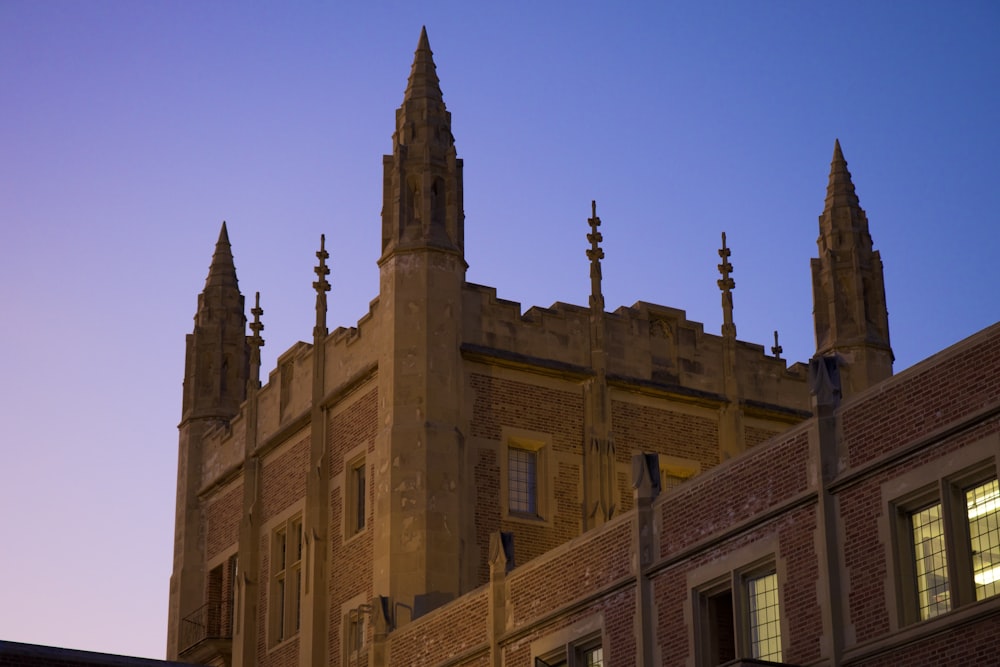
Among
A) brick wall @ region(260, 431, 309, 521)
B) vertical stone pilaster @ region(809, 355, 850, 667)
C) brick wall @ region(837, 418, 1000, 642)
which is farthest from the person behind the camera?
brick wall @ region(260, 431, 309, 521)

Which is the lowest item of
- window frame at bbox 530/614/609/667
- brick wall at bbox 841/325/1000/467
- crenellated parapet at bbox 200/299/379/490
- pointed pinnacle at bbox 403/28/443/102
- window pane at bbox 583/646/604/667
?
window pane at bbox 583/646/604/667

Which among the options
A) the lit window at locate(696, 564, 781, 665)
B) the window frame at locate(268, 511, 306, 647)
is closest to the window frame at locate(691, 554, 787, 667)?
the lit window at locate(696, 564, 781, 665)

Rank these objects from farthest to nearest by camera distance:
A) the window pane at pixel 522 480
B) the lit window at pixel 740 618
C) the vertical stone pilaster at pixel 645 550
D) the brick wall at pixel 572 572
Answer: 1. the window pane at pixel 522 480
2. the brick wall at pixel 572 572
3. the vertical stone pilaster at pixel 645 550
4. the lit window at pixel 740 618

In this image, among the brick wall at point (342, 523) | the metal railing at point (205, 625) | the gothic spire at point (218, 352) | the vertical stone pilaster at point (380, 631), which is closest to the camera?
the vertical stone pilaster at point (380, 631)

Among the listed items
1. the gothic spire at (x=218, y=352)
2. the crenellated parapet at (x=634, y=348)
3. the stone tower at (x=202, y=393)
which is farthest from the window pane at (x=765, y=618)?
the gothic spire at (x=218, y=352)

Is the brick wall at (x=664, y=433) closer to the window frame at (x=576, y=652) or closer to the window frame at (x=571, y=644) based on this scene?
the window frame at (x=571, y=644)

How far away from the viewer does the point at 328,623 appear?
136 ft

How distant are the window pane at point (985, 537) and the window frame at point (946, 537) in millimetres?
67

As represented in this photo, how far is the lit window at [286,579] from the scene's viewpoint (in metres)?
43.1

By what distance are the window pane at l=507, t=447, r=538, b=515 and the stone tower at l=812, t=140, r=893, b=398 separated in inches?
313

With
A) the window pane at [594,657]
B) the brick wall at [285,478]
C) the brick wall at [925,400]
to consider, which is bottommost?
the window pane at [594,657]

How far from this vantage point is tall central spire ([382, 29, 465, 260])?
4122cm

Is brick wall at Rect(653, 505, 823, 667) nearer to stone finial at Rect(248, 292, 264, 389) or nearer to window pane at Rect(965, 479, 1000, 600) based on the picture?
window pane at Rect(965, 479, 1000, 600)

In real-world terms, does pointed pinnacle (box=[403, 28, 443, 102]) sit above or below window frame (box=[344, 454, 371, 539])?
above
